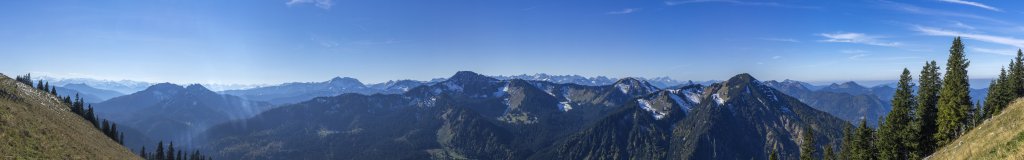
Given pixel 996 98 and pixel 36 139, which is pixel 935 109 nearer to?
pixel 996 98

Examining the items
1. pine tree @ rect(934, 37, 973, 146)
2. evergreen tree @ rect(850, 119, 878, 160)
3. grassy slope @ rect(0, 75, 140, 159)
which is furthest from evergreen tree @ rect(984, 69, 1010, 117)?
grassy slope @ rect(0, 75, 140, 159)

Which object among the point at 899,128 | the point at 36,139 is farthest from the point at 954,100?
the point at 36,139

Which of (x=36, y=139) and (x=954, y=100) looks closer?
(x=36, y=139)

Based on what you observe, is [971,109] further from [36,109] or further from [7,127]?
[36,109]

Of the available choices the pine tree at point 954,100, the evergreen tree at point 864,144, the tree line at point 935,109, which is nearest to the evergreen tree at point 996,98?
the tree line at point 935,109

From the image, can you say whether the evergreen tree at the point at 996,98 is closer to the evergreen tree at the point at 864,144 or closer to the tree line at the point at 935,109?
the tree line at the point at 935,109

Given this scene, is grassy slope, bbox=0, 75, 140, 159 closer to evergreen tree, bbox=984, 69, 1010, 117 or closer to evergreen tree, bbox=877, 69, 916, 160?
evergreen tree, bbox=877, 69, 916, 160
